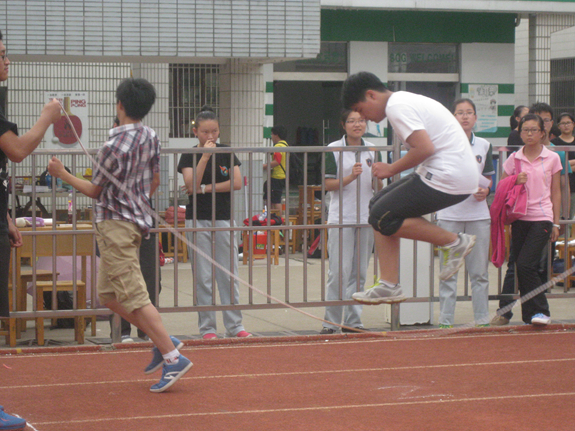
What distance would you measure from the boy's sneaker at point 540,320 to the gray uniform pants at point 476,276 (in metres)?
0.42

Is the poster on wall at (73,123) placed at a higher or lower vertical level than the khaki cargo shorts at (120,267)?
higher

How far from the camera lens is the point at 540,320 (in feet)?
24.6

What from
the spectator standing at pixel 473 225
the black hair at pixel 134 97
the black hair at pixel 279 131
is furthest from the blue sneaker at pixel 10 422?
the black hair at pixel 279 131

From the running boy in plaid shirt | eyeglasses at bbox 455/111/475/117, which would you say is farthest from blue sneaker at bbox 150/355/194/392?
eyeglasses at bbox 455/111/475/117

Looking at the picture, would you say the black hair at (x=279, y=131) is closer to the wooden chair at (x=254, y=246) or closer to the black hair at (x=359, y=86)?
the wooden chair at (x=254, y=246)

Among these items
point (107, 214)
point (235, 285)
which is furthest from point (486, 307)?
point (107, 214)

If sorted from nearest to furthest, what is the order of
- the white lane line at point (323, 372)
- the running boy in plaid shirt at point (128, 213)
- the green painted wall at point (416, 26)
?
the running boy in plaid shirt at point (128, 213)
the white lane line at point (323, 372)
the green painted wall at point (416, 26)

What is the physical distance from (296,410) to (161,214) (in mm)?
3157

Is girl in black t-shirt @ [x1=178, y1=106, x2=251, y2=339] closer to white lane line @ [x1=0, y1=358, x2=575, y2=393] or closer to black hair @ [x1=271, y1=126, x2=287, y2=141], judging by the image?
white lane line @ [x1=0, y1=358, x2=575, y2=393]

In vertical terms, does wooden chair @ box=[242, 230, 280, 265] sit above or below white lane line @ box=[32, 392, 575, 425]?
above

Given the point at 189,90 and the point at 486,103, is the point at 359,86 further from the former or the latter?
the point at 486,103

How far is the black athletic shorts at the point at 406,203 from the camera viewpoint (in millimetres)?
5133

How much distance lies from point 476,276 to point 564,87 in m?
12.8

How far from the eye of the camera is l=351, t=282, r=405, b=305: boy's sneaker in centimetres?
538
